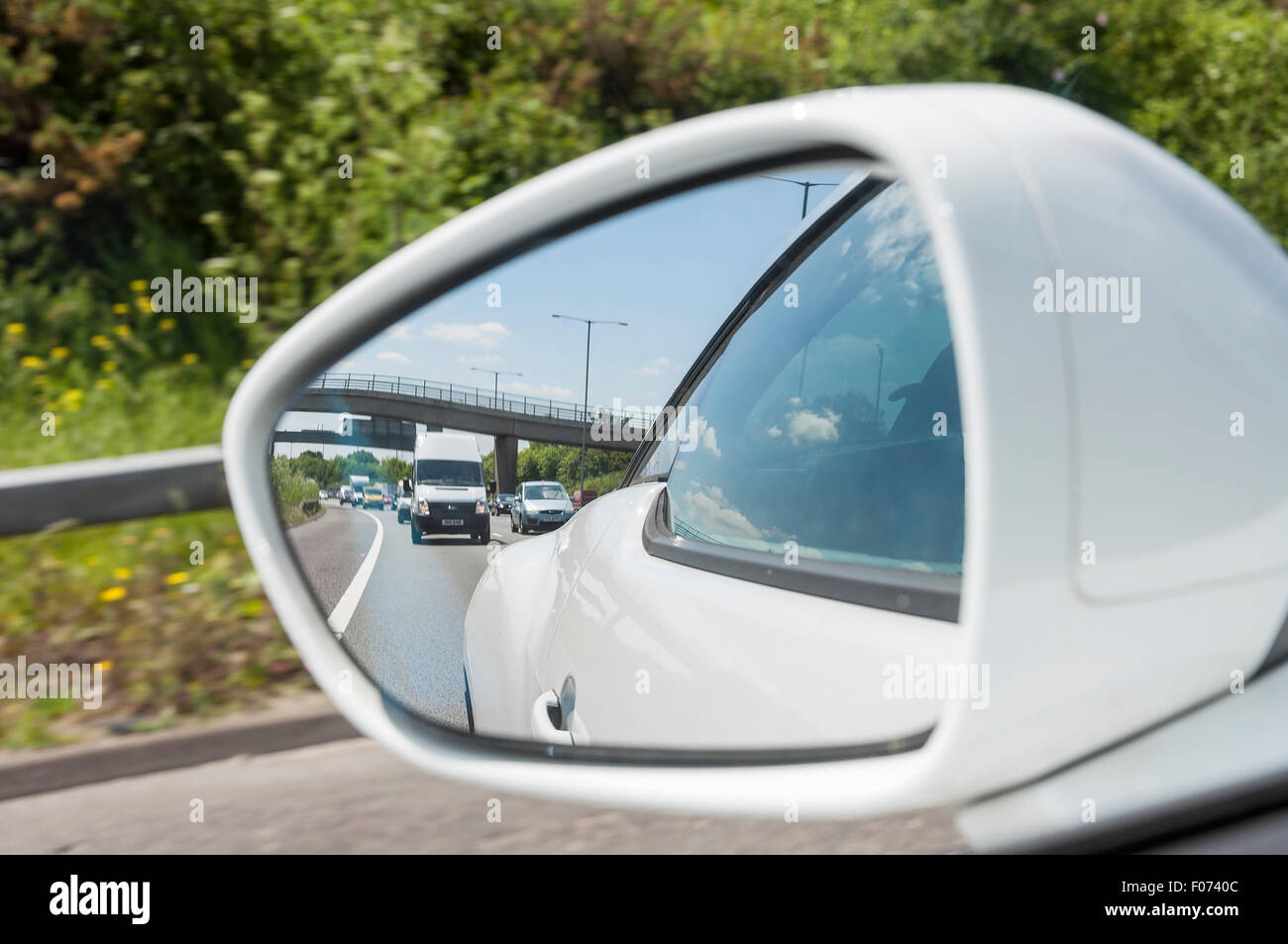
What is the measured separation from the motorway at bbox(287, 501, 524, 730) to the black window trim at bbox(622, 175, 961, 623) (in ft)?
1.11

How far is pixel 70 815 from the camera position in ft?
11.4

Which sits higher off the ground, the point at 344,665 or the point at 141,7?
the point at 141,7

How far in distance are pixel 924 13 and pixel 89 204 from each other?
814 centimetres

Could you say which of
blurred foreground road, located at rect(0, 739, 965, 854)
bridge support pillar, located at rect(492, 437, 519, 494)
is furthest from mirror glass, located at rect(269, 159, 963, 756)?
blurred foreground road, located at rect(0, 739, 965, 854)

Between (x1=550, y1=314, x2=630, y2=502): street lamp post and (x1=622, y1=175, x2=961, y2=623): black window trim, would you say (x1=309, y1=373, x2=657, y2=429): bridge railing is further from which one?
(x1=622, y1=175, x2=961, y2=623): black window trim

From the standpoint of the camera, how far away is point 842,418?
1487 mm

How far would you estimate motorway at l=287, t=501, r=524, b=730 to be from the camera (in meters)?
1.49

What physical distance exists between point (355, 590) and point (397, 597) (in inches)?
3.2

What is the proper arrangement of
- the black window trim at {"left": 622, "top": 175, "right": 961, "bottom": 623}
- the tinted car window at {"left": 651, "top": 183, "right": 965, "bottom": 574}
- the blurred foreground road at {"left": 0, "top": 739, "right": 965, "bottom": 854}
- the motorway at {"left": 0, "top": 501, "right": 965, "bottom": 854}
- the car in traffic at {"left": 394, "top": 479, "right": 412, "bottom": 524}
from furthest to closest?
the blurred foreground road at {"left": 0, "top": 739, "right": 965, "bottom": 854} < the motorway at {"left": 0, "top": 501, "right": 965, "bottom": 854} < the car in traffic at {"left": 394, "top": 479, "right": 412, "bottom": 524} < the tinted car window at {"left": 651, "top": 183, "right": 965, "bottom": 574} < the black window trim at {"left": 622, "top": 175, "right": 961, "bottom": 623}

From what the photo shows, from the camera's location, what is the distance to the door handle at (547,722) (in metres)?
1.52

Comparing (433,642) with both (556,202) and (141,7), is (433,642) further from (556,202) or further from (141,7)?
(141,7)

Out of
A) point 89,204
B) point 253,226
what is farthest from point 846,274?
point 89,204

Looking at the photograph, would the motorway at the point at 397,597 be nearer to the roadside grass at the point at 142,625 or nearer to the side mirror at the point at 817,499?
the side mirror at the point at 817,499

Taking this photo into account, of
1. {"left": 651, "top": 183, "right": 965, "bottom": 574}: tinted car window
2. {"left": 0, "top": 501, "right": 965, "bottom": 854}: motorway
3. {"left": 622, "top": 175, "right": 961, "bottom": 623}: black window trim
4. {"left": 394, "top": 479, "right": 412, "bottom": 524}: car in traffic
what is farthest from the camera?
{"left": 0, "top": 501, "right": 965, "bottom": 854}: motorway
